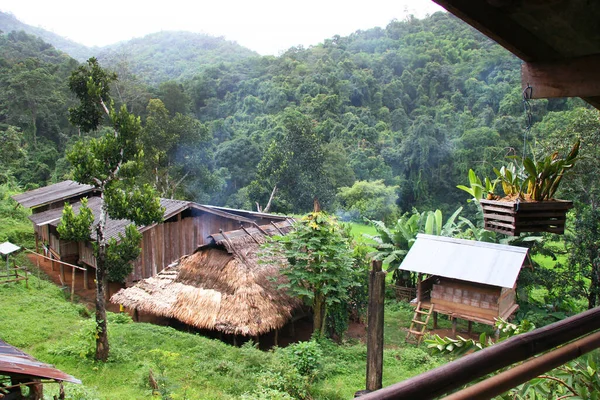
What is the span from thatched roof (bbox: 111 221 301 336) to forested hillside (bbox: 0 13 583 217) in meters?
6.86

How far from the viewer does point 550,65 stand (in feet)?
6.76

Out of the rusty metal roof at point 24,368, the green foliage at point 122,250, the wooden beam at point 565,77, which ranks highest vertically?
the wooden beam at point 565,77

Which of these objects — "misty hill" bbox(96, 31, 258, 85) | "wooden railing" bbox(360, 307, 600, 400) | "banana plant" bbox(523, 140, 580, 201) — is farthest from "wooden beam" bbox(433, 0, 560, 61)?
"misty hill" bbox(96, 31, 258, 85)

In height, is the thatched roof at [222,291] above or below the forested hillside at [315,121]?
below

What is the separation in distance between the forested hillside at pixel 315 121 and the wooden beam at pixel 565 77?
16.3 metres

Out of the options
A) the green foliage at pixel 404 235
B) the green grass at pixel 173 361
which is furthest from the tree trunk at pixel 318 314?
the green foliage at pixel 404 235

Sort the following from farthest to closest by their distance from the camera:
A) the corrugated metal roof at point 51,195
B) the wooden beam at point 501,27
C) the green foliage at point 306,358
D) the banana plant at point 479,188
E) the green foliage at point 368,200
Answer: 1. the green foliage at point 368,200
2. the corrugated metal roof at point 51,195
3. the green foliage at point 306,358
4. the banana plant at point 479,188
5. the wooden beam at point 501,27

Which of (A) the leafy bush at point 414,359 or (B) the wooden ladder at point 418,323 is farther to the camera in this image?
(B) the wooden ladder at point 418,323

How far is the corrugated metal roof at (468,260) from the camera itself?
10094 millimetres

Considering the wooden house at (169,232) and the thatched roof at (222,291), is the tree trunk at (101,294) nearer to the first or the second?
the thatched roof at (222,291)

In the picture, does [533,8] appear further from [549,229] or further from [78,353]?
[78,353]

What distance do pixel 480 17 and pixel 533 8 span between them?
17 centimetres

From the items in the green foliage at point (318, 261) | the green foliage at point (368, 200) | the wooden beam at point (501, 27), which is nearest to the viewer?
the wooden beam at point (501, 27)

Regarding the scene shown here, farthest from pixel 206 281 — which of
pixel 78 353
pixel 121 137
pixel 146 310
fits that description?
pixel 121 137
